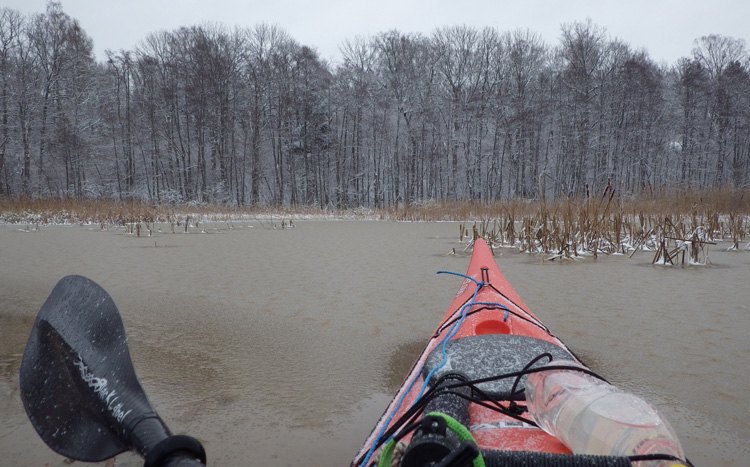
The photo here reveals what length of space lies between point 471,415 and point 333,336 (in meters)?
1.93

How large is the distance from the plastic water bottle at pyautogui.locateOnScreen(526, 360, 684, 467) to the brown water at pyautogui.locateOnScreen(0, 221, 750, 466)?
0.91 m

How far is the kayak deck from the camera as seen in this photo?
37.0 inches

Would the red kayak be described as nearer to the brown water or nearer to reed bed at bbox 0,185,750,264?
the brown water

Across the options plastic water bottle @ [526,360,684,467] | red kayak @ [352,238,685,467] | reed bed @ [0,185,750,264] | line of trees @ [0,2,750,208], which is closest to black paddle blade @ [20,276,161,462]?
red kayak @ [352,238,685,467]

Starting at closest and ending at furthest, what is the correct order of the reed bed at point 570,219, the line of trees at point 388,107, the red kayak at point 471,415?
the red kayak at point 471,415 < the reed bed at point 570,219 < the line of trees at point 388,107

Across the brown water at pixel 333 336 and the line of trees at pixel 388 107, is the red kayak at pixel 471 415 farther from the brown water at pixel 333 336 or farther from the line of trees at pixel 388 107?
the line of trees at pixel 388 107

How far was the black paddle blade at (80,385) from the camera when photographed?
1.14 m

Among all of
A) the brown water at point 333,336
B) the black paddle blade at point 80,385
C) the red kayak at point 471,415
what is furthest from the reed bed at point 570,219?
the black paddle blade at point 80,385

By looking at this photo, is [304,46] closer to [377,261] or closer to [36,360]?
[377,261]

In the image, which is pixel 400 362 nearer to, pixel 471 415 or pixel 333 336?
pixel 333 336

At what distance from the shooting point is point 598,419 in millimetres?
712

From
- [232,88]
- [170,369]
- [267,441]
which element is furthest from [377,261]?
[232,88]

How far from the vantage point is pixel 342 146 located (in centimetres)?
2647

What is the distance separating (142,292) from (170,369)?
213 cm
